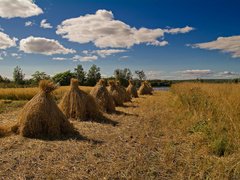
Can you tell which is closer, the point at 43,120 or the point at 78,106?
the point at 43,120

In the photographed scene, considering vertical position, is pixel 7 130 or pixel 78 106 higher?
pixel 78 106

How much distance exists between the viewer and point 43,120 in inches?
183

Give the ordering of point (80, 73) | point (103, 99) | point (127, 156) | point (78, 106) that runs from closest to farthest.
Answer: point (127, 156) → point (78, 106) → point (103, 99) → point (80, 73)

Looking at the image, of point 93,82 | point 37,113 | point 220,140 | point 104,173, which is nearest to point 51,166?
A: point 104,173

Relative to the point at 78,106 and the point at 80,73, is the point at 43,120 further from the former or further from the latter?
the point at 80,73

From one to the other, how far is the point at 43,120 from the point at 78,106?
2231mm

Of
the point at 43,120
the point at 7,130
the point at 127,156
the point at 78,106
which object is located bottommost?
the point at 127,156

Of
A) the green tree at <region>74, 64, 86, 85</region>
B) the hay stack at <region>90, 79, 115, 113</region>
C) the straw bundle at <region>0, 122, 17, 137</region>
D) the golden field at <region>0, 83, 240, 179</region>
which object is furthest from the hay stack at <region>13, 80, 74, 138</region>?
the green tree at <region>74, 64, 86, 85</region>

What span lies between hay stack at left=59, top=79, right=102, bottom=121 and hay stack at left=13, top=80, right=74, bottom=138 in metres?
1.75

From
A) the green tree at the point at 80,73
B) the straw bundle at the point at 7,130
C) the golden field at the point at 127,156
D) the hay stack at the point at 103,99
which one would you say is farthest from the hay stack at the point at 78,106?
the green tree at the point at 80,73

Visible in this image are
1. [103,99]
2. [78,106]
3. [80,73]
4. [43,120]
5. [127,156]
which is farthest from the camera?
[80,73]

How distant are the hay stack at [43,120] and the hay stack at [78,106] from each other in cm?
175

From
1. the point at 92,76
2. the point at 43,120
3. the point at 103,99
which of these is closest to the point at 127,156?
the point at 43,120

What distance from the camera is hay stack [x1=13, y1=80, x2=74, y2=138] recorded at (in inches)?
177
